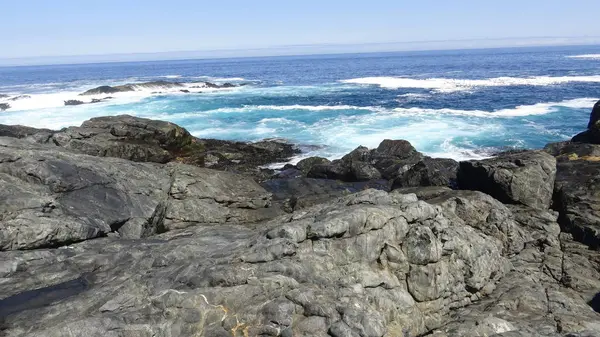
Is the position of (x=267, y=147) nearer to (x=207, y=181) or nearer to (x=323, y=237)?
(x=207, y=181)

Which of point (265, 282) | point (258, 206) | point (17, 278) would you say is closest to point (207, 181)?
point (258, 206)

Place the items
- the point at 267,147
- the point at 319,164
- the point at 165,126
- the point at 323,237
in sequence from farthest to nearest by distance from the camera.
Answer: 1. the point at 267,147
2. the point at 165,126
3. the point at 319,164
4. the point at 323,237

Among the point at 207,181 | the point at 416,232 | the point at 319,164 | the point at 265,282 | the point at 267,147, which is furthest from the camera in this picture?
the point at 267,147

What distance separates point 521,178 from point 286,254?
38.2ft

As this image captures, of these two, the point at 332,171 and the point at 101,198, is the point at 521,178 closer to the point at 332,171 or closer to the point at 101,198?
the point at 332,171

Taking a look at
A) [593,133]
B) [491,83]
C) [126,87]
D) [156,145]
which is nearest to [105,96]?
[126,87]

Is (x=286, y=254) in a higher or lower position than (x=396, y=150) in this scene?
higher

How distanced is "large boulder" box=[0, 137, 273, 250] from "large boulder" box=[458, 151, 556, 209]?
29.2ft

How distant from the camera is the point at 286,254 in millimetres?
→ 9148

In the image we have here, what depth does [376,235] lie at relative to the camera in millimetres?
10180

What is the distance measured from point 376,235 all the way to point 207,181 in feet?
30.7

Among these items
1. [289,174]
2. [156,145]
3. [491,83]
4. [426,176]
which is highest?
[491,83]

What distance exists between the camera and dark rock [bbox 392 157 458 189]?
22266 millimetres

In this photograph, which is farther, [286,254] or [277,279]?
[286,254]
